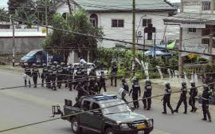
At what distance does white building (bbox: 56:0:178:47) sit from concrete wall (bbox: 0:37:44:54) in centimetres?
627

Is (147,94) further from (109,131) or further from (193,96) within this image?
(109,131)

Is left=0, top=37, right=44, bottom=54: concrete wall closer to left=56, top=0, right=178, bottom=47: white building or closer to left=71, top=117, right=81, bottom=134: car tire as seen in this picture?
left=56, top=0, right=178, bottom=47: white building

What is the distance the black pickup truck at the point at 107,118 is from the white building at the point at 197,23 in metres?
12.9

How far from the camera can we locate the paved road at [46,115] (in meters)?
18.8

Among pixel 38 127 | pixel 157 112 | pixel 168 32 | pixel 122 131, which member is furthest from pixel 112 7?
pixel 122 131

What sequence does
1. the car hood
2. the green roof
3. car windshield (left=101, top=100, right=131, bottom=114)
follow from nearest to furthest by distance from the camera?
1. the car hood
2. car windshield (left=101, top=100, right=131, bottom=114)
3. the green roof

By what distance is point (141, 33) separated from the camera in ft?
146

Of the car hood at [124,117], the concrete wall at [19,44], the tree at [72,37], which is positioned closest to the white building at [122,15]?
the concrete wall at [19,44]

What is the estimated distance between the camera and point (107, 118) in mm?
16531

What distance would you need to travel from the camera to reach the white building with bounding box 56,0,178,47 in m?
44.2

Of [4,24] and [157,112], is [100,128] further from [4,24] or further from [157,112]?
[4,24]

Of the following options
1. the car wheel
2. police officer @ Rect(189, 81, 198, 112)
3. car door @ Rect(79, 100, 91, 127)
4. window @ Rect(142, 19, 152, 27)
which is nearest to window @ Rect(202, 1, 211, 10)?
police officer @ Rect(189, 81, 198, 112)

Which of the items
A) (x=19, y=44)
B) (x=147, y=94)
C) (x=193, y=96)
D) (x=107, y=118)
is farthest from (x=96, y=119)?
(x=19, y=44)

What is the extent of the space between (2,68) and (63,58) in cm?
577
